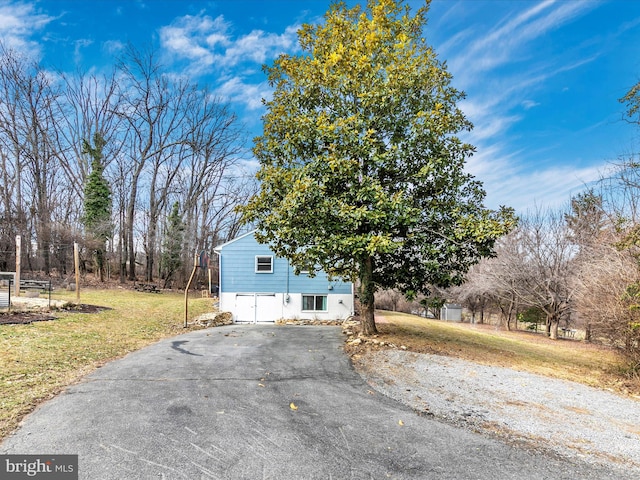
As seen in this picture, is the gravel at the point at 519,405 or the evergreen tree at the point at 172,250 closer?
the gravel at the point at 519,405

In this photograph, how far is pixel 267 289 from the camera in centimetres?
1777

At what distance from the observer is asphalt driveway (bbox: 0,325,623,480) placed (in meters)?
3.46

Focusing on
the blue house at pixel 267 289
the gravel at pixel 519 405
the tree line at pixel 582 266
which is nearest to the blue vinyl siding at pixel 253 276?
the blue house at pixel 267 289

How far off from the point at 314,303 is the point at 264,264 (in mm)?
3464

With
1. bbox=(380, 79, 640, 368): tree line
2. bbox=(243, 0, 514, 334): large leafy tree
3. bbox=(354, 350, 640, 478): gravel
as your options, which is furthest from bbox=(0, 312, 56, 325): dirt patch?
bbox=(380, 79, 640, 368): tree line

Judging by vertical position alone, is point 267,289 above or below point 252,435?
above

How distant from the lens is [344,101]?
1031 centimetres

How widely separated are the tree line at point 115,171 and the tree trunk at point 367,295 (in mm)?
23905

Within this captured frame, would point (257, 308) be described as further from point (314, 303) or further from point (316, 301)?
point (316, 301)

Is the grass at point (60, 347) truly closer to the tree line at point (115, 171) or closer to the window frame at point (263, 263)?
the window frame at point (263, 263)

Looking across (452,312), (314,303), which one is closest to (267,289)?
(314,303)

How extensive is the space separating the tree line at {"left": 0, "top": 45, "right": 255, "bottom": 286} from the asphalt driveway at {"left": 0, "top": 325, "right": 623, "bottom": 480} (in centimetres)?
2556

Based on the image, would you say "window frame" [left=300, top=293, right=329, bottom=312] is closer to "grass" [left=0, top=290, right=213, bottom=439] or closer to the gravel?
"grass" [left=0, top=290, right=213, bottom=439]

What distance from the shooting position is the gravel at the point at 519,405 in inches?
170
